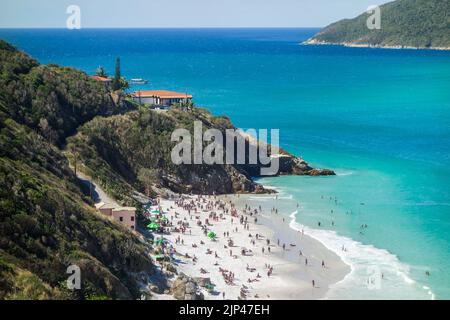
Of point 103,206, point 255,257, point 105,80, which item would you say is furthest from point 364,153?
point 103,206

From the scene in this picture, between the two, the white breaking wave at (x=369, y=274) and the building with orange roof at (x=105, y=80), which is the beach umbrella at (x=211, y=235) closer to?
the white breaking wave at (x=369, y=274)

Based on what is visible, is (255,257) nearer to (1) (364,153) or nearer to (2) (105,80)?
(2) (105,80)

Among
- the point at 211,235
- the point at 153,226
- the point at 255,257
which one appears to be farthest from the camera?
the point at 211,235

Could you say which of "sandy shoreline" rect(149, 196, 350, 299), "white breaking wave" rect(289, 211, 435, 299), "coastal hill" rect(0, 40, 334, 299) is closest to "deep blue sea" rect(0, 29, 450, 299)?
"white breaking wave" rect(289, 211, 435, 299)

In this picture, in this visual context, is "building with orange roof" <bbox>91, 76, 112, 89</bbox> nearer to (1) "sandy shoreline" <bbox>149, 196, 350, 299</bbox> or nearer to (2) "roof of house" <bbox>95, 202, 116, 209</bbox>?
(1) "sandy shoreline" <bbox>149, 196, 350, 299</bbox>

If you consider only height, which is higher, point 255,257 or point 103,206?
point 103,206

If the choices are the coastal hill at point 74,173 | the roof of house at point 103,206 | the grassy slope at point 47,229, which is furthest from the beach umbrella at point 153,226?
the grassy slope at point 47,229
